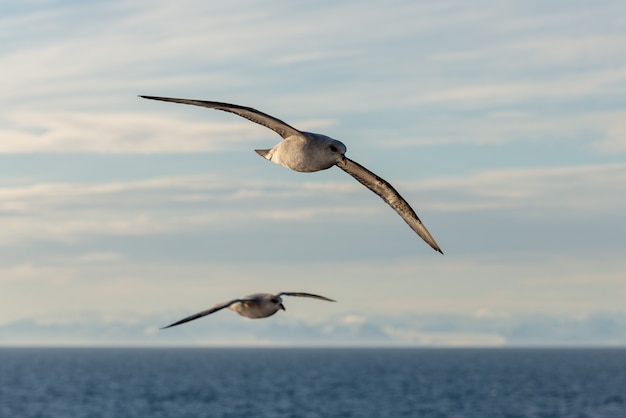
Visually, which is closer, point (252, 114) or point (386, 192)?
point (252, 114)

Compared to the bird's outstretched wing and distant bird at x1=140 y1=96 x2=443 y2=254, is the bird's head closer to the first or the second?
distant bird at x1=140 y1=96 x2=443 y2=254

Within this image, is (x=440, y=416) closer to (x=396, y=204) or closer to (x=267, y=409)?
(x=267, y=409)

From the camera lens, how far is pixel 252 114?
15.3 m

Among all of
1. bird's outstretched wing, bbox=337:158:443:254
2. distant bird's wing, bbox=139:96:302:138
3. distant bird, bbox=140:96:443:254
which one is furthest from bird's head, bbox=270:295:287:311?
distant bird's wing, bbox=139:96:302:138

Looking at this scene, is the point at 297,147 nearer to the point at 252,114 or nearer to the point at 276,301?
the point at 252,114

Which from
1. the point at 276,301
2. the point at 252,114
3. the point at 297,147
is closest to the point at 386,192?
the point at 276,301

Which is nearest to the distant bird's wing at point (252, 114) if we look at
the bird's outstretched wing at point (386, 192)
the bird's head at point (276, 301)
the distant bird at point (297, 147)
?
the distant bird at point (297, 147)

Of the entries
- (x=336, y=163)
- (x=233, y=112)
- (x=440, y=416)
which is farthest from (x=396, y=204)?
(x=440, y=416)

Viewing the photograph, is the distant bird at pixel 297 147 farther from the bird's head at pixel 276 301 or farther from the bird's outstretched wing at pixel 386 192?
the bird's head at pixel 276 301

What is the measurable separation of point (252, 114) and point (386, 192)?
193 inches

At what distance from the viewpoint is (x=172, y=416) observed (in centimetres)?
19238

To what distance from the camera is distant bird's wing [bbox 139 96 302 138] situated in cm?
1424

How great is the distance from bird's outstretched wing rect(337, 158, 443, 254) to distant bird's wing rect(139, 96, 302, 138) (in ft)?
7.63

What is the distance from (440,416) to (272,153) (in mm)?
174211
